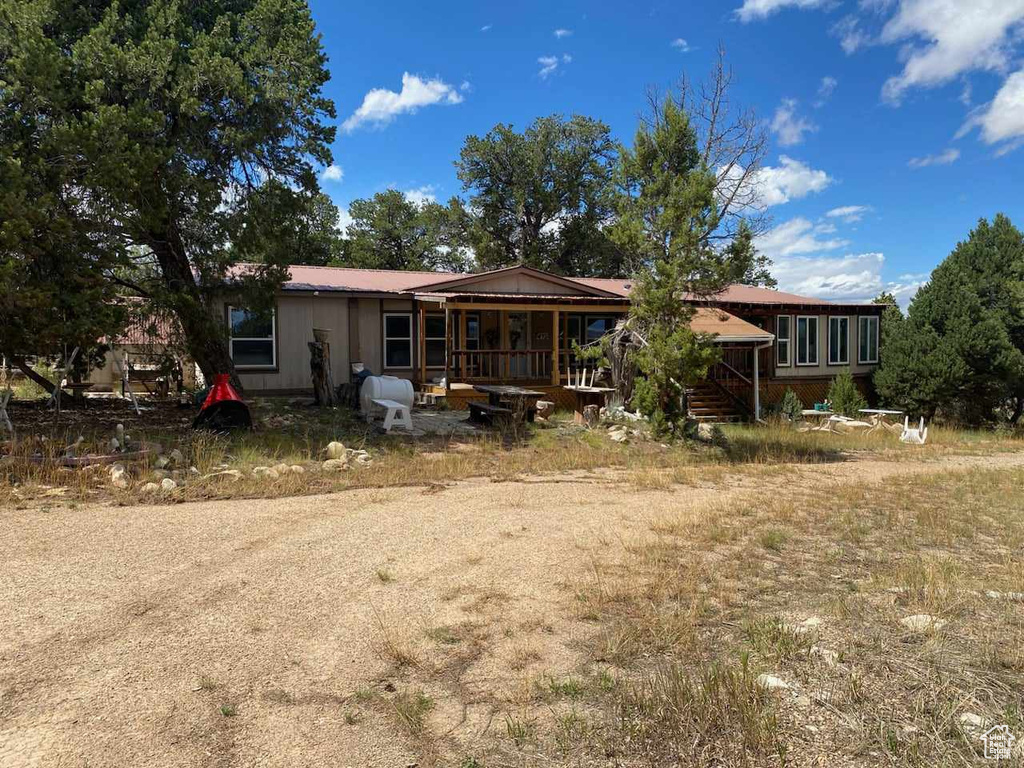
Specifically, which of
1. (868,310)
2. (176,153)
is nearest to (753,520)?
(176,153)

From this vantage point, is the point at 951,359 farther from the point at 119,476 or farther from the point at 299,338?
the point at 119,476

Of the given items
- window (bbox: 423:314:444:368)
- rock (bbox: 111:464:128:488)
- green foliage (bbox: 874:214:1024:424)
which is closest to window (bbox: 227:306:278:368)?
window (bbox: 423:314:444:368)

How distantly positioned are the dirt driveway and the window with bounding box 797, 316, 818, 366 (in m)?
16.2

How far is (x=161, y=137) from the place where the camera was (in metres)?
11.2

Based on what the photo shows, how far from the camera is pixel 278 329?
16.4m

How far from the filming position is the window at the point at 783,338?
70.5 feet

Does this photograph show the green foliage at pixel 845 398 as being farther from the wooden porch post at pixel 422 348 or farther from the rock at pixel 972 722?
the rock at pixel 972 722

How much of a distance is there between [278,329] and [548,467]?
29.0ft

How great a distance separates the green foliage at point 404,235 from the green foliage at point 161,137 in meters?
21.9

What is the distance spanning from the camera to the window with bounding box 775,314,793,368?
846 inches

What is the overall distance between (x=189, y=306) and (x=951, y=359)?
1849 centimetres

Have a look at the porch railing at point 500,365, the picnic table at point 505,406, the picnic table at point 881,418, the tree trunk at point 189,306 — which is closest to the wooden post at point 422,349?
the porch railing at point 500,365

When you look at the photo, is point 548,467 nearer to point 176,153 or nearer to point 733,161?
point 176,153

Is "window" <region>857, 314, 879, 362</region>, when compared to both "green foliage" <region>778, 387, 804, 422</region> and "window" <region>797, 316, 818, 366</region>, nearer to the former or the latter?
"window" <region>797, 316, 818, 366</region>
